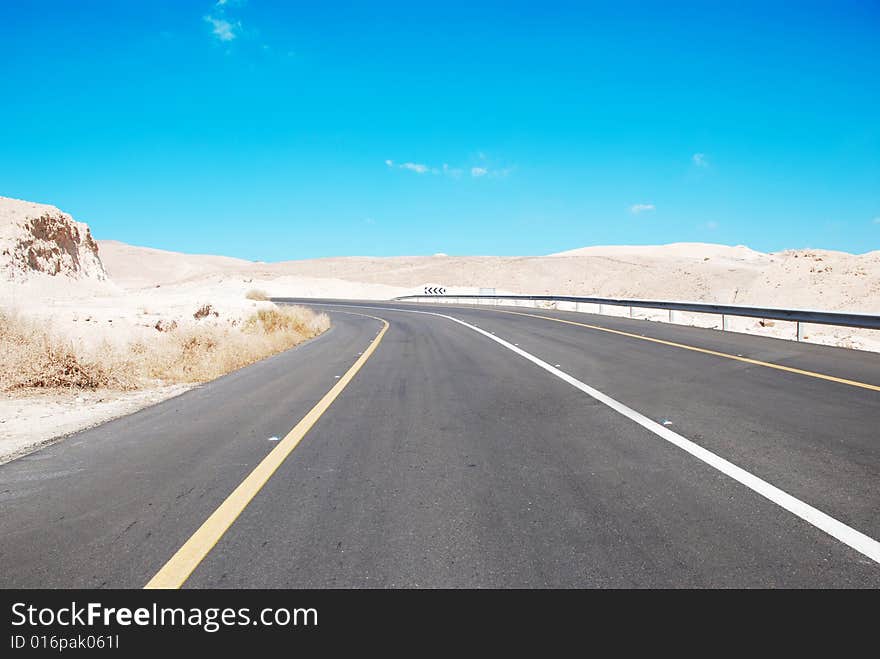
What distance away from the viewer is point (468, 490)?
4254 mm

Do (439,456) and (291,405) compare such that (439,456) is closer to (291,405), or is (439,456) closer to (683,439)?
(683,439)

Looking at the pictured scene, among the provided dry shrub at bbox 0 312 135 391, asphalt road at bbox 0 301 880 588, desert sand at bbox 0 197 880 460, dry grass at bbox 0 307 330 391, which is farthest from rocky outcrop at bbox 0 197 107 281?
asphalt road at bbox 0 301 880 588

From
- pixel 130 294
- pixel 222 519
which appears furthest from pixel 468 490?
pixel 130 294

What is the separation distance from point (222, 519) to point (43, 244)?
103 feet

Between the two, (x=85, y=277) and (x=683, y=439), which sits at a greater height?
(x=85, y=277)

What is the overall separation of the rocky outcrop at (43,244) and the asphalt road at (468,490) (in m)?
23.6

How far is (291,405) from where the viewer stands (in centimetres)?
766

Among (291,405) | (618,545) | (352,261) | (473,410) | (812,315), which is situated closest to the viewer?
(618,545)

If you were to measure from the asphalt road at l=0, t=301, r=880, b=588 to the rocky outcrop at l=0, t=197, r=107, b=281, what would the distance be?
2358 centimetres

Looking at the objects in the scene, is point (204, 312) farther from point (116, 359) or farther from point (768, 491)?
point (768, 491)

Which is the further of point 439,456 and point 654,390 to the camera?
point 654,390

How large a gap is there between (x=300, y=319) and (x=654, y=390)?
730 inches
